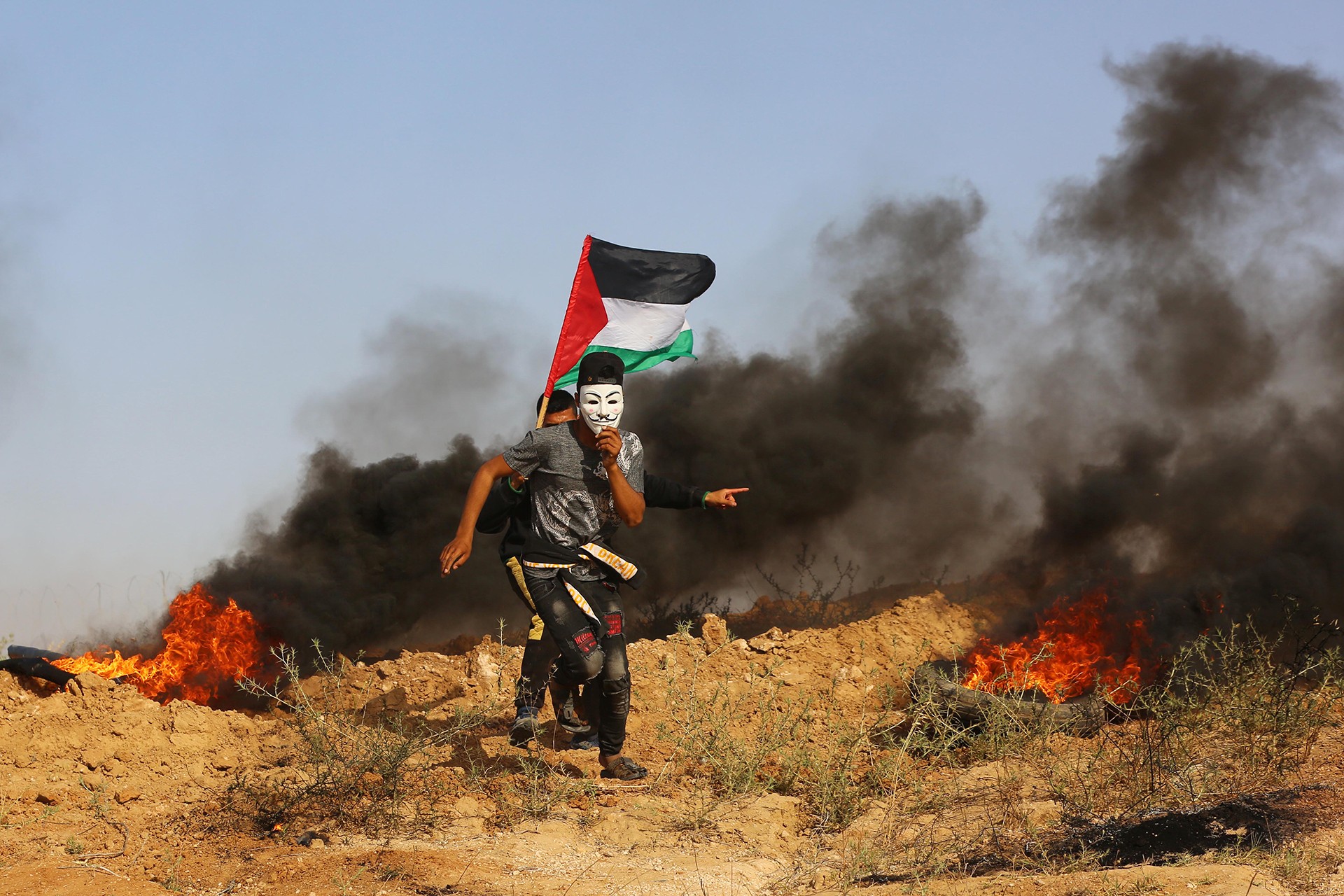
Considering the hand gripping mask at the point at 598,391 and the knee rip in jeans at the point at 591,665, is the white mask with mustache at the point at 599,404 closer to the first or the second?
the hand gripping mask at the point at 598,391

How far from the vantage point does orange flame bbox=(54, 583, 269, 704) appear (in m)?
9.72

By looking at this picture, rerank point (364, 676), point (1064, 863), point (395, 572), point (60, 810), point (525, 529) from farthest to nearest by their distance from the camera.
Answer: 1. point (395, 572)
2. point (364, 676)
3. point (525, 529)
4. point (60, 810)
5. point (1064, 863)

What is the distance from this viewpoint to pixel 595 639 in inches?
252

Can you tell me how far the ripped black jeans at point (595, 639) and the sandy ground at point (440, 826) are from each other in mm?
422

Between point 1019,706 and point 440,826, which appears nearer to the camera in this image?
point 440,826

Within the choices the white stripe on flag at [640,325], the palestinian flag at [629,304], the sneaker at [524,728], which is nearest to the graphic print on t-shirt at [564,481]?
the palestinian flag at [629,304]

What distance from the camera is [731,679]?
9250 mm

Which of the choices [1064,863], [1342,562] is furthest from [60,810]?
[1342,562]

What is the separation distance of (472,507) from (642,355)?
1.89 m

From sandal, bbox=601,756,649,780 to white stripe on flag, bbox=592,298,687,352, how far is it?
9.00 feet

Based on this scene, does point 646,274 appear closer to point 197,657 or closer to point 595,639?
point 595,639

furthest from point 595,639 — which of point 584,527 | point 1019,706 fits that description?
point 1019,706

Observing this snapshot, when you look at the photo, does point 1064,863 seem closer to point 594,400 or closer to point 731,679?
point 594,400

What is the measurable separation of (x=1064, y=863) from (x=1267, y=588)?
Answer: 4921mm
